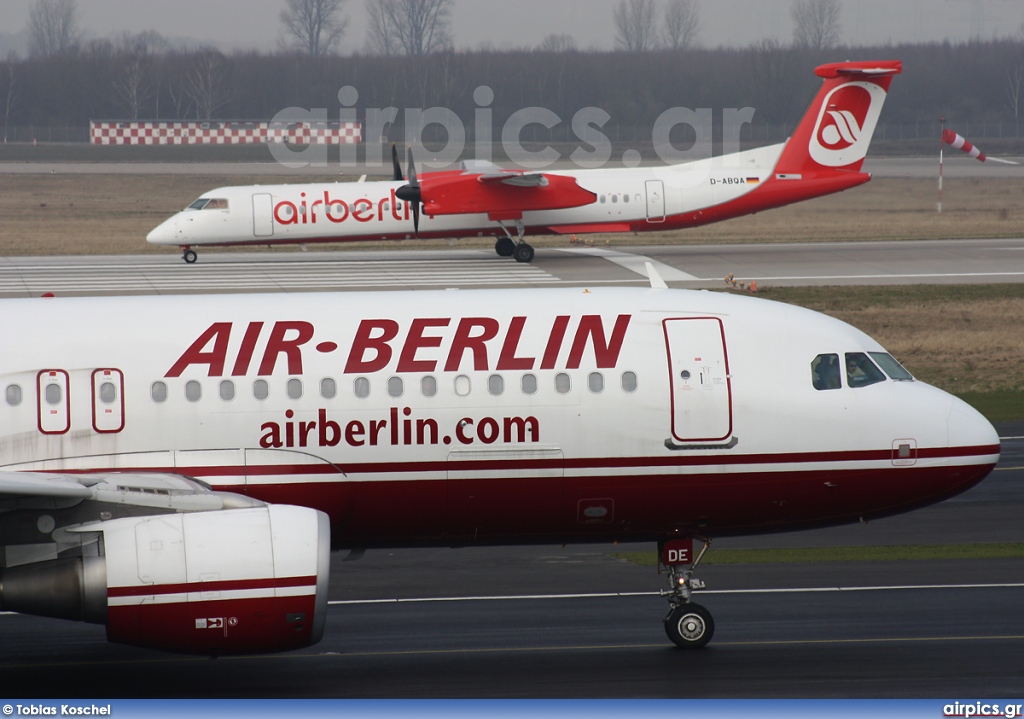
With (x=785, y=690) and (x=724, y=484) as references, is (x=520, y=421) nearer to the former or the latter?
(x=724, y=484)

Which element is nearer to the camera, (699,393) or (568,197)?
(699,393)

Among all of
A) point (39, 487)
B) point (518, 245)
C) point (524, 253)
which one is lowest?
point (39, 487)

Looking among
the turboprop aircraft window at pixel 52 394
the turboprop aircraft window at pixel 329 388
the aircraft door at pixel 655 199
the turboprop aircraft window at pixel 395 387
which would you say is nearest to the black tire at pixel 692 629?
the turboprop aircraft window at pixel 395 387

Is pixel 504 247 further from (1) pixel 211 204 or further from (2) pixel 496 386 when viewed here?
(2) pixel 496 386

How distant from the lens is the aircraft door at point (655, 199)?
5053cm

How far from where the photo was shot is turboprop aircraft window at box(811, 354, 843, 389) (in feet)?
46.2

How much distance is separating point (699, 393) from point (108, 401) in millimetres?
6483

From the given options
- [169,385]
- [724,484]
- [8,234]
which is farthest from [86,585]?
[8,234]

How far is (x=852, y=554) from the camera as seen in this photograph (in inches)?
765

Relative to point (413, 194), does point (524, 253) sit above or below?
below

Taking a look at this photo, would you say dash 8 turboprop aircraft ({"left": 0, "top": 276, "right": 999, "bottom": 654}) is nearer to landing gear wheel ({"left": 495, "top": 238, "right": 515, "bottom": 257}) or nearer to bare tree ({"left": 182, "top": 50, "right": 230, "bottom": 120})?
landing gear wheel ({"left": 495, "top": 238, "right": 515, "bottom": 257})

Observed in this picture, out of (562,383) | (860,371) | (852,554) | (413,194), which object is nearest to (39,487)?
(562,383)

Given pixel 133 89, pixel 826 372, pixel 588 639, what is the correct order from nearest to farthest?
pixel 826 372, pixel 588 639, pixel 133 89

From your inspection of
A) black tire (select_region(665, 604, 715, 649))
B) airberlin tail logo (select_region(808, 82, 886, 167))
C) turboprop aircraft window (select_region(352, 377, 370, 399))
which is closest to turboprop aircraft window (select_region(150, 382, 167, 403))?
turboprop aircraft window (select_region(352, 377, 370, 399))
